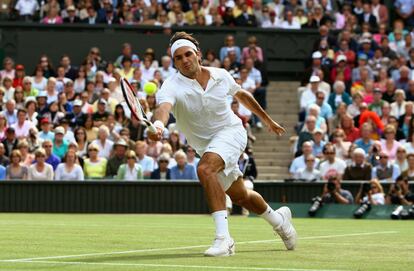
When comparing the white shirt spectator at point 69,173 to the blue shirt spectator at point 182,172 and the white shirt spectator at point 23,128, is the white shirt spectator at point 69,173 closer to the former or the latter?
the white shirt spectator at point 23,128

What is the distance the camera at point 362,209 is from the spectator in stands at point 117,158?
530 centimetres

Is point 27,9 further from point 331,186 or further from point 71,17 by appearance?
point 331,186

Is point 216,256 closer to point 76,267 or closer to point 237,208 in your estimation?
point 76,267

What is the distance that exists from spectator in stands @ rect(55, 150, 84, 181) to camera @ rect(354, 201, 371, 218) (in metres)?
5.76

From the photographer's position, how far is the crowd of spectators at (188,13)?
2983cm

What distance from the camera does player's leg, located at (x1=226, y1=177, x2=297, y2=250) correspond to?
10.6 metres

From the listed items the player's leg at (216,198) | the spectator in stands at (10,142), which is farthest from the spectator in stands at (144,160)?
the player's leg at (216,198)

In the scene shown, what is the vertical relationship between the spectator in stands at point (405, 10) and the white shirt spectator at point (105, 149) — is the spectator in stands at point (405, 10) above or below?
above

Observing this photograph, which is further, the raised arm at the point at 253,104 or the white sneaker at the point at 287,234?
the raised arm at the point at 253,104

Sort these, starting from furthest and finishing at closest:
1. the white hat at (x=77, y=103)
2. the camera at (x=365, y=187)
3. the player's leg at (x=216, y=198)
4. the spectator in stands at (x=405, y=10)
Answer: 1. the spectator in stands at (x=405, y=10)
2. the white hat at (x=77, y=103)
3. the camera at (x=365, y=187)
4. the player's leg at (x=216, y=198)

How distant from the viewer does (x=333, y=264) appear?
29.0 ft

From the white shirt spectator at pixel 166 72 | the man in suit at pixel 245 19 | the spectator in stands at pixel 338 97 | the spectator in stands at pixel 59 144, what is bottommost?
the spectator in stands at pixel 59 144

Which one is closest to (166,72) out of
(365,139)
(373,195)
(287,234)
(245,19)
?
(245,19)

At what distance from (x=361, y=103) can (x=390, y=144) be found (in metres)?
2.47
